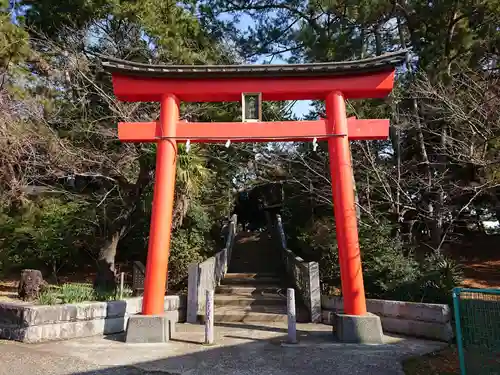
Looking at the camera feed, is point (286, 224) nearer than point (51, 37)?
No

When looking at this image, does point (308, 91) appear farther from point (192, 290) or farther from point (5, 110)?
point (5, 110)

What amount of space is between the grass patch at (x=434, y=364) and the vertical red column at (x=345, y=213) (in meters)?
1.44

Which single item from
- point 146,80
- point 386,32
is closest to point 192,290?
point 146,80

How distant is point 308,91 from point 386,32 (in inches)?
346

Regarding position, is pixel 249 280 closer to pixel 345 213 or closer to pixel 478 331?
pixel 345 213

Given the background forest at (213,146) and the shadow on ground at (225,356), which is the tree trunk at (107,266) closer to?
the background forest at (213,146)

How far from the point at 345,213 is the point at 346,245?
61 centimetres

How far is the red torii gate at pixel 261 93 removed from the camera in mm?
7574

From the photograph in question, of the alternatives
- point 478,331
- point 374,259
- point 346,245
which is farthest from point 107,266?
point 478,331

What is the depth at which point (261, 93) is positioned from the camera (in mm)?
7957

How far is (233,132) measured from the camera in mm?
7801

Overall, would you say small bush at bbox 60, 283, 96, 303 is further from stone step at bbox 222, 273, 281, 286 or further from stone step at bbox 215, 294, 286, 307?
stone step at bbox 222, 273, 281, 286

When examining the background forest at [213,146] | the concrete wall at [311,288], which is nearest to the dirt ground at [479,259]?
the background forest at [213,146]

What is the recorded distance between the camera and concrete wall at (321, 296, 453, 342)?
6852mm
